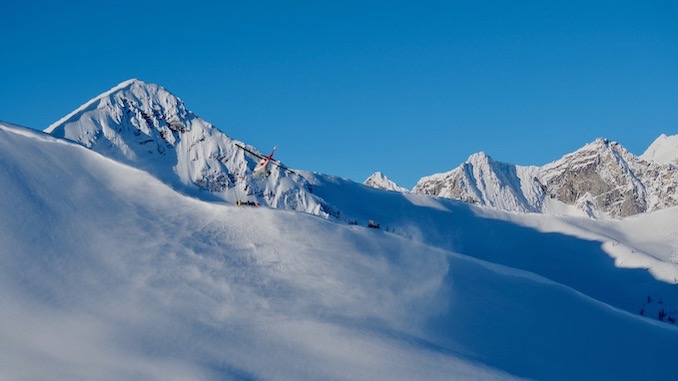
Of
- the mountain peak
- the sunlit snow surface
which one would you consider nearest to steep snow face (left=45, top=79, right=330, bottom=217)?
the mountain peak


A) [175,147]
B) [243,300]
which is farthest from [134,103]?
[243,300]

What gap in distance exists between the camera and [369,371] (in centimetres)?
3269

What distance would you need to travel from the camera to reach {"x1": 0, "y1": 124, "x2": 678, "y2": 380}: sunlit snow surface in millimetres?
32188

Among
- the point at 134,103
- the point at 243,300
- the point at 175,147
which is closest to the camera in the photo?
the point at 243,300

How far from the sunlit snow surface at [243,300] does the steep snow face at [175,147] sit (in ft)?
231

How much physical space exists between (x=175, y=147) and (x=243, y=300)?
345 ft

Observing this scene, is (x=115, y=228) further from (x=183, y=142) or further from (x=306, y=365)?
(x=183, y=142)

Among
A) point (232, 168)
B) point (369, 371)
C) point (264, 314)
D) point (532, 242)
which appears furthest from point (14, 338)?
point (232, 168)

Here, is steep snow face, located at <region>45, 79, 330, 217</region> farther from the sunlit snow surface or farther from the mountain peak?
the sunlit snow surface

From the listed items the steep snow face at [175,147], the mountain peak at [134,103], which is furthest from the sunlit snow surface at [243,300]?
the mountain peak at [134,103]

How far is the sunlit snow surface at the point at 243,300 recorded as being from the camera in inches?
1267

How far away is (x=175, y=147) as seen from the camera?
139750 mm

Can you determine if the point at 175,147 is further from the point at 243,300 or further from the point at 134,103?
the point at 243,300

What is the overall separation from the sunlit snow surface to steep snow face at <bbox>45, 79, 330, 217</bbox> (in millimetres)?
70520
